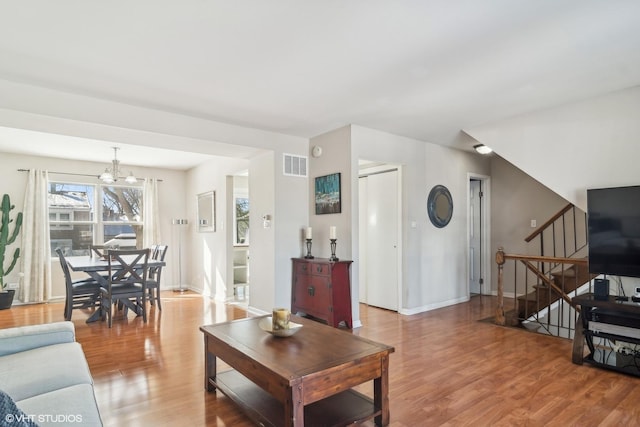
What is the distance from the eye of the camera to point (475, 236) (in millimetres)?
6199

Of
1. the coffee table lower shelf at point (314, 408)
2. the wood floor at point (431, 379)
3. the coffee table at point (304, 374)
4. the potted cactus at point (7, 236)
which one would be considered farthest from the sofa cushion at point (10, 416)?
the potted cactus at point (7, 236)

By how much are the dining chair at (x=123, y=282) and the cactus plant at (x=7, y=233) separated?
2172mm

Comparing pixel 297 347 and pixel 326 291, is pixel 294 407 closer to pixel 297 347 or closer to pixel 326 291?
pixel 297 347

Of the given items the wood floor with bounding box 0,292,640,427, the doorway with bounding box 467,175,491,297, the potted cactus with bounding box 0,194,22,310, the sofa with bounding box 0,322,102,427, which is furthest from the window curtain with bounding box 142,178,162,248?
the doorway with bounding box 467,175,491,297

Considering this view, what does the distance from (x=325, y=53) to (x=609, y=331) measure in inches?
133

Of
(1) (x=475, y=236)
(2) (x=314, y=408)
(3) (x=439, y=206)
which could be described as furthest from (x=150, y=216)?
(1) (x=475, y=236)

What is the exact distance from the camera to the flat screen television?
3.04 m

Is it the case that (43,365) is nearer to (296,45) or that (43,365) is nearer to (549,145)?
(296,45)

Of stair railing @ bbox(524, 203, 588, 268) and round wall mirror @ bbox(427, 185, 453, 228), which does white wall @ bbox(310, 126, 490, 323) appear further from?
stair railing @ bbox(524, 203, 588, 268)

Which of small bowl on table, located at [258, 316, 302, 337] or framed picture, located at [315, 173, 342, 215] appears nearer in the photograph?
small bowl on table, located at [258, 316, 302, 337]

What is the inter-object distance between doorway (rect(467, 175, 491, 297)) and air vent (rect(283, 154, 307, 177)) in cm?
306

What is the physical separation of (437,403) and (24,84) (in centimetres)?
402

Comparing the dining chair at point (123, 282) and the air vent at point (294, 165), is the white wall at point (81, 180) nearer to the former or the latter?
the dining chair at point (123, 282)

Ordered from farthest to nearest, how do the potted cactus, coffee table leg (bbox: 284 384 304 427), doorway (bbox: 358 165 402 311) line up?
1. the potted cactus
2. doorway (bbox: 358 165 402 311)
3. coffee table leg (bbox: 284 384 304 427)
